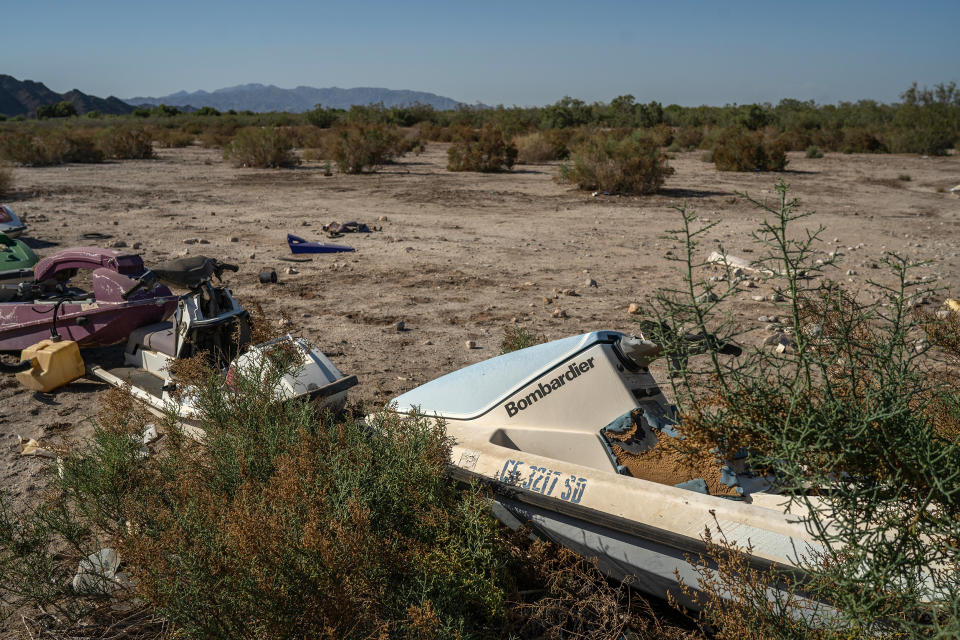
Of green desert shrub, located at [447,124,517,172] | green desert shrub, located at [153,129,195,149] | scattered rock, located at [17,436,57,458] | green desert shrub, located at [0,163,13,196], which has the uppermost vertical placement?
green desert shrub, located at [153,129,195,149]

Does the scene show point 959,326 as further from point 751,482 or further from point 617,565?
point 617,565

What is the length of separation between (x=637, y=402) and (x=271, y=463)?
1840 mm

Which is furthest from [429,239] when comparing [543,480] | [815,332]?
[543,480]

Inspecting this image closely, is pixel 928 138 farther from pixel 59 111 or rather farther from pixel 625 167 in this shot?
pixel 59 111

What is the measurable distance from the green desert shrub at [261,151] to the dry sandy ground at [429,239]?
4.69 feet

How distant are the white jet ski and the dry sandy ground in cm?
198

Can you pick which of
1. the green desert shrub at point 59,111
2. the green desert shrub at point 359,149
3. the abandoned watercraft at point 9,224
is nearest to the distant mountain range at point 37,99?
the green desert shrub at point 59,111

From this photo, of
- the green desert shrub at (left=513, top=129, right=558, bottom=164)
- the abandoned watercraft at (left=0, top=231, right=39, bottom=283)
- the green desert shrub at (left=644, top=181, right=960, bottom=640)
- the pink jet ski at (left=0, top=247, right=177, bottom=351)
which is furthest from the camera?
the green desert shrub at (left=513, top=129, right=558, bottom=164)

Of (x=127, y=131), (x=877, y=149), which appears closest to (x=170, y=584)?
(x=127, y=131)

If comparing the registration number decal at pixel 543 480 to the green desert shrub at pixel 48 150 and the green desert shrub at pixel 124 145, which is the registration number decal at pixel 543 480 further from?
the green desert shrub at pixel 124 145

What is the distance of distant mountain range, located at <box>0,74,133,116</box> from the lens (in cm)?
16638

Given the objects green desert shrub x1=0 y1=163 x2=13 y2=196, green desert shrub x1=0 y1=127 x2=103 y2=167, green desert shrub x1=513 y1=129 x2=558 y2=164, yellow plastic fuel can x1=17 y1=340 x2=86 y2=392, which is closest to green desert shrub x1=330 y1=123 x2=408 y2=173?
green desert shrub x1=513 y1=129 x2=558 y2=164

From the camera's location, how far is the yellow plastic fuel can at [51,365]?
17.0ft

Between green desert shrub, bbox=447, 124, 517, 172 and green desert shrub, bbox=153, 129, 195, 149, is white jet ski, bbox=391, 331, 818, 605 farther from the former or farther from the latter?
green desert shrub, bbox=153, 129, 195, 149
